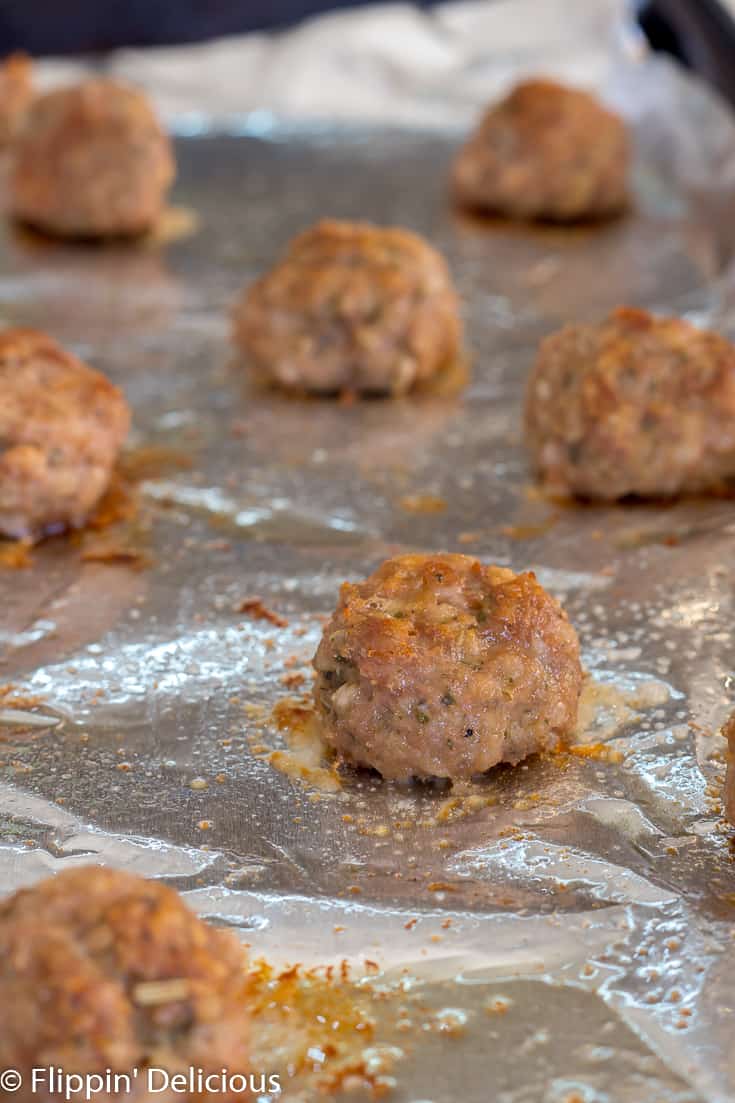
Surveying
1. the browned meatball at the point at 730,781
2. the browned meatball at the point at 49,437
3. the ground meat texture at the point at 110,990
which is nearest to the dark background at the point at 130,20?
the browned meatball at the point at 49,437

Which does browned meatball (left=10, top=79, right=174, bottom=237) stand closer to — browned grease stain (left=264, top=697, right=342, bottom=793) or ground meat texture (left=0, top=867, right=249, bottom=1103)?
browned grease stain (left=264, top=697, right=342, bottom=793)

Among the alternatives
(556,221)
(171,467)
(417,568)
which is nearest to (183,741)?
(417,568)

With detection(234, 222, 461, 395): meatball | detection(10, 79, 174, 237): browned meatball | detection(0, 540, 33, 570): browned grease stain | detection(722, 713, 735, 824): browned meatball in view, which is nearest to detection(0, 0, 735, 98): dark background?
detection(10, 79, 174, 237): browned meatball

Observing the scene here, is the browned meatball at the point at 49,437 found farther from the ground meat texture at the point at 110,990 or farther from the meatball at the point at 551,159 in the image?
the meatball at the point at 551,159

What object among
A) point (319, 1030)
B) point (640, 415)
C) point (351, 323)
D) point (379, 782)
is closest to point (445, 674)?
point (379, 782)

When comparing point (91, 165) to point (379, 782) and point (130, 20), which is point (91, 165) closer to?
point (130, 20)

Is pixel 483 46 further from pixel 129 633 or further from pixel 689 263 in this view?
pixel 129 633
